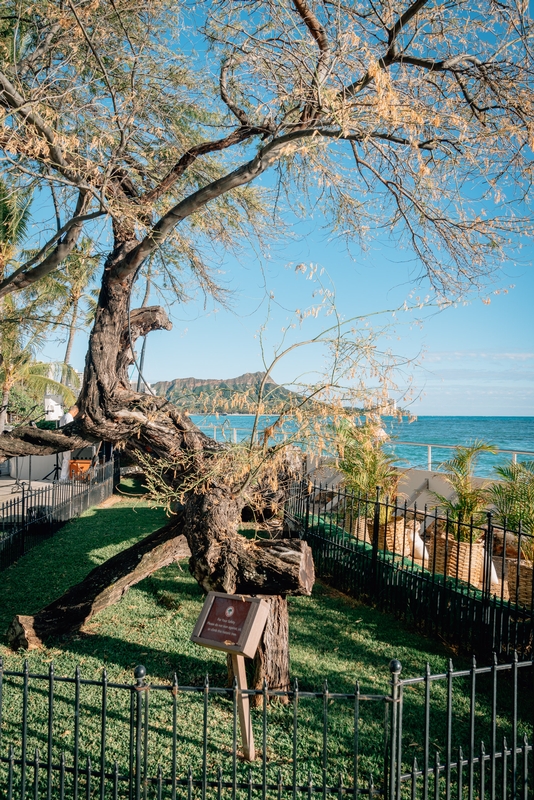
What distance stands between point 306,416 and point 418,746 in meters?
2.80

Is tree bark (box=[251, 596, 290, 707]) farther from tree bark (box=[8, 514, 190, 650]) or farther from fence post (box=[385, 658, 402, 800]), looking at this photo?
fence post (box=[385, 658, 402, 800])

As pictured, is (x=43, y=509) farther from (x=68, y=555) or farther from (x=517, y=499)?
(x=517, y=499)

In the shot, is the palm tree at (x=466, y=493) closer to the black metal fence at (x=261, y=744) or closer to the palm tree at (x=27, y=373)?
the black metal fence at (x=261, y=744)

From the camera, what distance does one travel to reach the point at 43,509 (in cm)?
1212

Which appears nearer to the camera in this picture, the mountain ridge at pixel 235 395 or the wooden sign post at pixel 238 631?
the wooden sign post at pixel 238 631

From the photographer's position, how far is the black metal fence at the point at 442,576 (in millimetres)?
6113

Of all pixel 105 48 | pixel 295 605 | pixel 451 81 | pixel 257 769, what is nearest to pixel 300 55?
pixel 451 81

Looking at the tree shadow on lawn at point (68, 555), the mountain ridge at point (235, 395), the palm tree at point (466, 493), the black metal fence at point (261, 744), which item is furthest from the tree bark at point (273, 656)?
the palm tree at point (466, 493)

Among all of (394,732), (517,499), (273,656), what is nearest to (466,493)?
(517,499)

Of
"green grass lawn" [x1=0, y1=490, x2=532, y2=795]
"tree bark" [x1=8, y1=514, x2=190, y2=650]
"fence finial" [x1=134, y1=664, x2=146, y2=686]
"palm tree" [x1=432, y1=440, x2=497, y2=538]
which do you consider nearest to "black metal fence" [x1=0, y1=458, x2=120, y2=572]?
"green grass lawn" [x1=0, y1=490, x2=532, y2=795]

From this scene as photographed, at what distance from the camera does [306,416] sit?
5.52 m

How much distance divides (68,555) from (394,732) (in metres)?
8.56

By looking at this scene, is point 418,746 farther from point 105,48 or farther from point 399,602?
point 105,48

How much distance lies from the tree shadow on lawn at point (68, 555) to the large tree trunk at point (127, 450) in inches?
47.8
